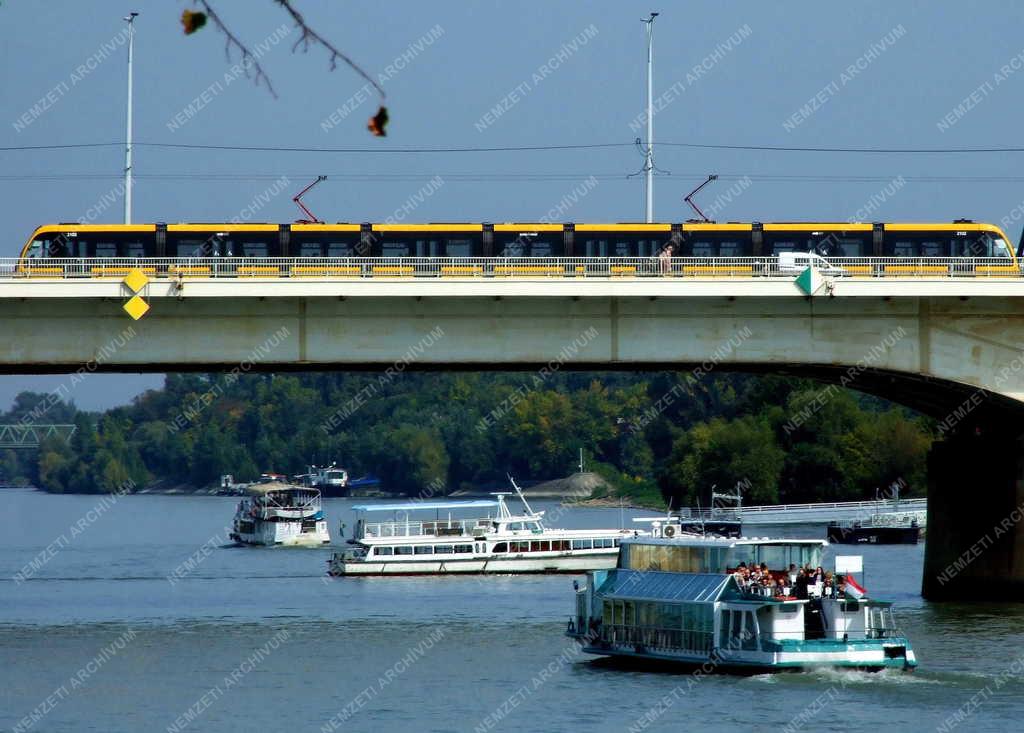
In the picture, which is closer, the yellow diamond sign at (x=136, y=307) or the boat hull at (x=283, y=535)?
the yellow diamond sign at (x=136, y=307)

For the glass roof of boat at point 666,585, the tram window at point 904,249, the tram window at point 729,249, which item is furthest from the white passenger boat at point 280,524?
the glass roof of boat at point 666,585

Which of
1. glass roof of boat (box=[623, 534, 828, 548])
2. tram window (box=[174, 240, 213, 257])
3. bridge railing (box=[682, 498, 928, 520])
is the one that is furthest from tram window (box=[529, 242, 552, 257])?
bridge railing (box=[682, 498, 928, 520])

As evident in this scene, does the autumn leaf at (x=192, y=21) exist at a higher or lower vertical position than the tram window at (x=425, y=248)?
lower

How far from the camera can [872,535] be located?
101250 mm

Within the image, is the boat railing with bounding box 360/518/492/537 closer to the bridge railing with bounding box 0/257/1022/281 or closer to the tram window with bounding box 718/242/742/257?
the tram window with bounding box 718/242/742/257

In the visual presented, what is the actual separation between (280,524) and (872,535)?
33148mm

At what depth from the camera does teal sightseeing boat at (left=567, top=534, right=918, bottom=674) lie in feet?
141

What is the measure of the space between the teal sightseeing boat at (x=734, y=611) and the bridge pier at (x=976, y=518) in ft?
48.8

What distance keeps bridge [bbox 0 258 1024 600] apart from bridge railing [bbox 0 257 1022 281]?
7 cm

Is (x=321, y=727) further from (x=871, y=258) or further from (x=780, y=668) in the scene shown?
(x=871, y=258)

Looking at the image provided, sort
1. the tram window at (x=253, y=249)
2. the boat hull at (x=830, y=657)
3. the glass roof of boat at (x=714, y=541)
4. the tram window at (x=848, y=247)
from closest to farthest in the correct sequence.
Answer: the boat hull at (x=830, y=657) < the glass roof of boat at (x=714, y=541) < the tram window at (x=253, y=249) < the tram window at (x=848, y=247)

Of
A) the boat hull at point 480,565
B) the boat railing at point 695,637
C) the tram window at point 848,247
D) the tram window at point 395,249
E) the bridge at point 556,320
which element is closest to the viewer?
the boat railing at point 695,637

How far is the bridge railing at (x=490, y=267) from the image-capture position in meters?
51.8

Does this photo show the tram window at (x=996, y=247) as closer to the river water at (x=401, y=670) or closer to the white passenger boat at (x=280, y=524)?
the river water at (x=401, y=670)
